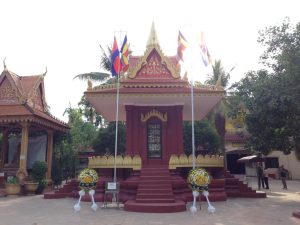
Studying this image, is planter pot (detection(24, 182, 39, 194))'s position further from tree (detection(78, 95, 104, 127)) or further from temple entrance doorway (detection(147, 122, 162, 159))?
tree (detection(78, 95, 104, 127))

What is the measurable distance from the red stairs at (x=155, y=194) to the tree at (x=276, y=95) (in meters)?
5.13

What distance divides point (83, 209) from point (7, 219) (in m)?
2.85

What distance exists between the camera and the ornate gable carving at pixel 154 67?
17.1m

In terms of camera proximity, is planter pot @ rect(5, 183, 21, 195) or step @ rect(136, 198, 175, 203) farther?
planter pot @ rect(5, 183, 21, 195)

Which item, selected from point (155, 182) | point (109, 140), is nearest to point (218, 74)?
point (109, 140)

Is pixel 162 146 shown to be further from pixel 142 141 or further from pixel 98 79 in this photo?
pixel 98 79

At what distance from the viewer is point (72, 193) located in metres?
16.1

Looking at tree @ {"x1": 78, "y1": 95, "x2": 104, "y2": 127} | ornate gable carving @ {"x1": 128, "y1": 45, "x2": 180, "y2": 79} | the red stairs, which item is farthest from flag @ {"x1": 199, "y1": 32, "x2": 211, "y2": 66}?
tree @ {"x1": 78, "y1": 95, "x2": 104, "y2": 127}

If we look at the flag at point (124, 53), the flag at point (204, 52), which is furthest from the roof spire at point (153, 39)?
the flag at point (204, 52)

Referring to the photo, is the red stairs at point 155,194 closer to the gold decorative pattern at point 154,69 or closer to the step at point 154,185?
the step at point 154,185

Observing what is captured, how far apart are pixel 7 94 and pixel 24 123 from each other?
10.8 feet

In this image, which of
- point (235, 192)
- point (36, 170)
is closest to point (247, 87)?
point (235, 192)

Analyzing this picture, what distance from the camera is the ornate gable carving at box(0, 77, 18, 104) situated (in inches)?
813

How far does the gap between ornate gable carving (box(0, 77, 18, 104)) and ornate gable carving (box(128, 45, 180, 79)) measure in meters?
9.29
